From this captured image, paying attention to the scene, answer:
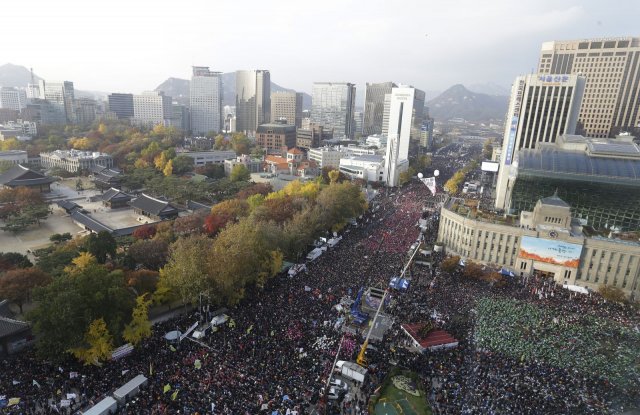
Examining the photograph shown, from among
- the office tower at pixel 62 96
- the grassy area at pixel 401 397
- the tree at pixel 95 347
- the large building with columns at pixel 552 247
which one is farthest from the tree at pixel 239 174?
the office tower at pixel 62 96

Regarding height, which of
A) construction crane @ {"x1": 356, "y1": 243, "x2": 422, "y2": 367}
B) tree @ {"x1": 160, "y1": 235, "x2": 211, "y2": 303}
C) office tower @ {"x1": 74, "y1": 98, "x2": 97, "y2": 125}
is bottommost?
construction crane @ {"x1": 356, "y1": 243, "x2": 422, "y2": 367}

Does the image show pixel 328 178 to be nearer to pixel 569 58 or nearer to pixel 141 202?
pixel 141 202

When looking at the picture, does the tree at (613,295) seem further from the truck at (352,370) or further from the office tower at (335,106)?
the office tower at (335,106)

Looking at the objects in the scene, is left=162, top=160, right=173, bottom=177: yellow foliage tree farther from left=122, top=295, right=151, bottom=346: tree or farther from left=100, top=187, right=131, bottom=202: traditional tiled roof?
left=122, top=295, right=151, bottom=346: tree

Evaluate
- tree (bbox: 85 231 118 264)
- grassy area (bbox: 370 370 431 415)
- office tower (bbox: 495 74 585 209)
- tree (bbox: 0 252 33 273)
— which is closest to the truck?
grassy area (bbox: 370 370 431 415)

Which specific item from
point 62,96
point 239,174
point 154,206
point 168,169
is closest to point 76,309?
point 154,206

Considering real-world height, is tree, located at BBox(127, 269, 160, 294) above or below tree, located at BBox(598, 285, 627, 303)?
above
